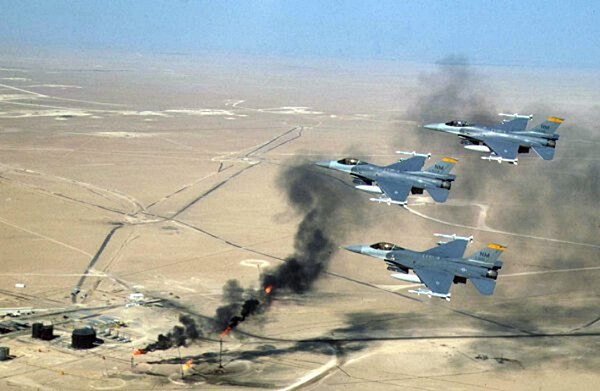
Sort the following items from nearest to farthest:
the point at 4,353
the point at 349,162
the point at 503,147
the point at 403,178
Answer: the point at 503,147 → the point at 403,178 → the point at 349,162 → the point at 4,353

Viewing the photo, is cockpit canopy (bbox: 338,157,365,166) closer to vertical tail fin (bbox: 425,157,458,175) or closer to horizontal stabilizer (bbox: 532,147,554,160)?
vertical tail fin (bbox: 425,157,458,175)

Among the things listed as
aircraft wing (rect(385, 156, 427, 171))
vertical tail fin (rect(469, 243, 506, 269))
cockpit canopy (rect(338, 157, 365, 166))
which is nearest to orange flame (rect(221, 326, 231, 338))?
cockpit canopy (rect(338, 157, 365, 166))

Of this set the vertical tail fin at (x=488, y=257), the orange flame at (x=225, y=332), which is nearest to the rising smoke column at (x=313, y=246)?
the orange flame at (x=225, y=332)

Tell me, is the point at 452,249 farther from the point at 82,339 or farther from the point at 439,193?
the point at 82,339

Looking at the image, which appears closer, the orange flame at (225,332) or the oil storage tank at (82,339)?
the oil storage tank at (82,339)

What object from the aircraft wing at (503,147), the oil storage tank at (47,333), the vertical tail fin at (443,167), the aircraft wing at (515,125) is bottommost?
the oil storage tank at (47,333)

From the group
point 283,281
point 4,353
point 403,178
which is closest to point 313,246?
point 283,281

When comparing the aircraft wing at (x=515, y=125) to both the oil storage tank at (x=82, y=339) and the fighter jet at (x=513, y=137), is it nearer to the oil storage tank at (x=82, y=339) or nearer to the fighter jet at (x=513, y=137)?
the fighter jet at (x=513, y=137)
